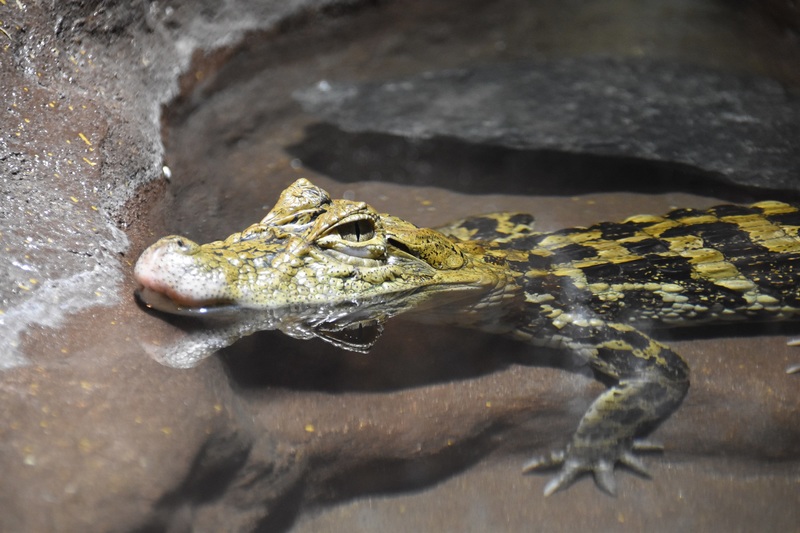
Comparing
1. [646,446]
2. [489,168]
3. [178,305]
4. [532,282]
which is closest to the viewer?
[178,305]

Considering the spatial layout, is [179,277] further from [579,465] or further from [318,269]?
[579,465]

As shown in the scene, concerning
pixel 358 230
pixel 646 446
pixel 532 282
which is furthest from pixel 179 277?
pixel 646 446

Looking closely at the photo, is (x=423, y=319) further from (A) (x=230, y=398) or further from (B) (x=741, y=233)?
(B) (x=741, y=233)

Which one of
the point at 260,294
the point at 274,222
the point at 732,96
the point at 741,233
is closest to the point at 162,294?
the point at 260,294

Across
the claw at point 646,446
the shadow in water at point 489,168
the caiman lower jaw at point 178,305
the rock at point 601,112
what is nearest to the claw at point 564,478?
the claw at point 646,446

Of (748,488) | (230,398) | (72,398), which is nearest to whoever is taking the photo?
(72,398)

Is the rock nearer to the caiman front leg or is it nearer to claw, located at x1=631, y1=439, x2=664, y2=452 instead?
the caiman front leg
